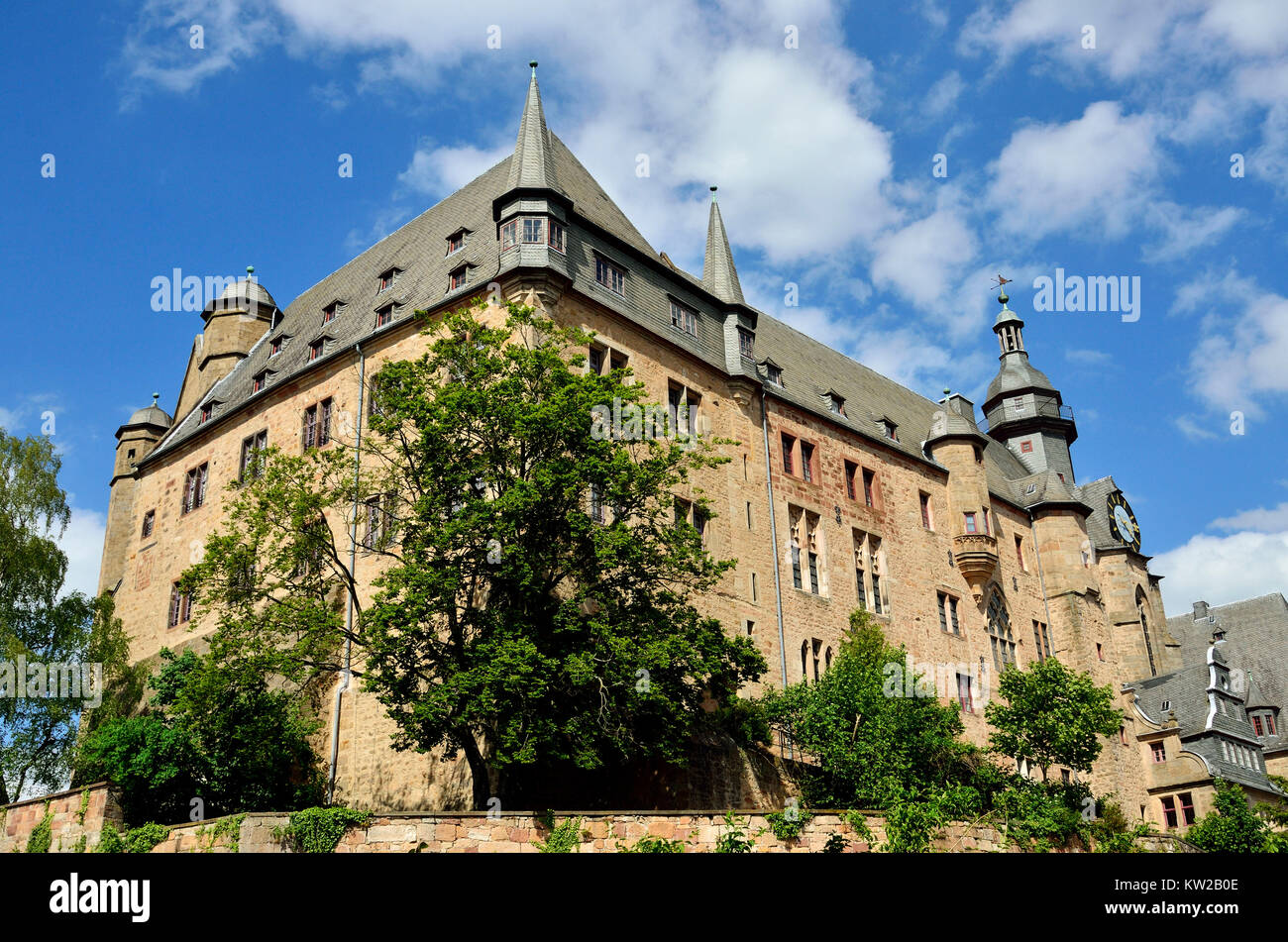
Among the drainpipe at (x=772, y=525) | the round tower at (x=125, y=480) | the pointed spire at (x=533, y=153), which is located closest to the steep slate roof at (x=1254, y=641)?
the drainpipe at (x=772, y=525)

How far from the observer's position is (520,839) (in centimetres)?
2045

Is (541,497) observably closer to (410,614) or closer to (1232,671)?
(410,614)

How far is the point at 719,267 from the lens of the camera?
129ft

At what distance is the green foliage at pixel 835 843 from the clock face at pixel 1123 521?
40.0 meters

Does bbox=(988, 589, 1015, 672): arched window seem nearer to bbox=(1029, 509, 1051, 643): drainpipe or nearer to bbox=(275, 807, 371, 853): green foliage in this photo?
bbox=(1029, 509, 1051, 643): drainpipe

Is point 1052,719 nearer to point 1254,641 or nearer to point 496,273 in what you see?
point 496,273

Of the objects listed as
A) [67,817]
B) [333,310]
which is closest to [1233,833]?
[67,817]

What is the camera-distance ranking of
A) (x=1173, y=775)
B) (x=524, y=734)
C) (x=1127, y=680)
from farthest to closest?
(x=1127, y=680)
(x=1173, y=775)
(x=524, y=734)

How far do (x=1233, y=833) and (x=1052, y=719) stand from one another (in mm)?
6345

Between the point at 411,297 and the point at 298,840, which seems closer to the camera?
the point at 298,840
